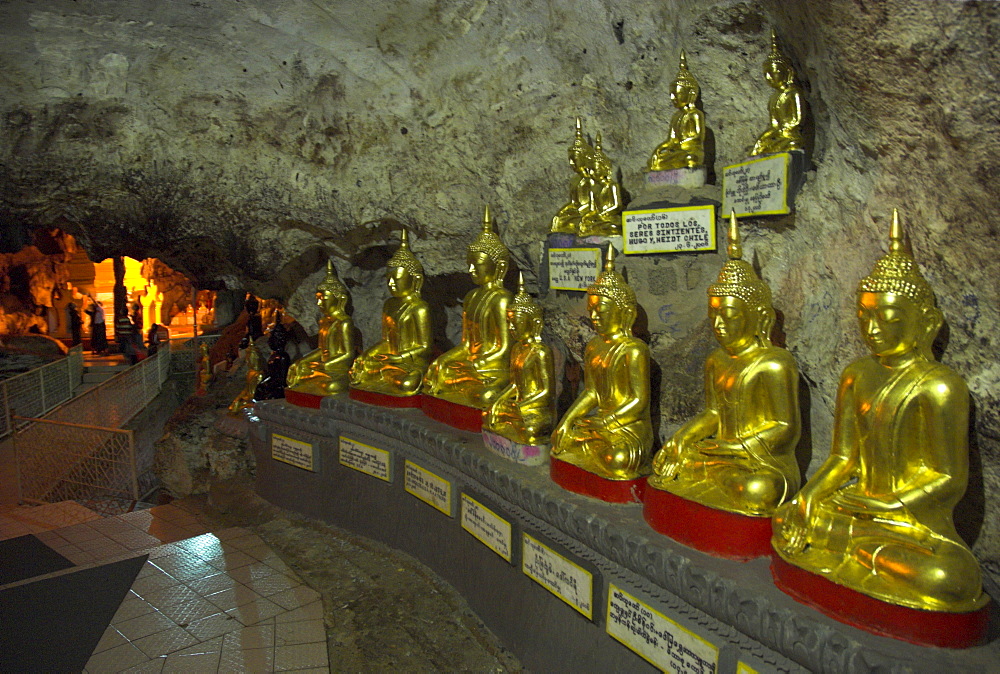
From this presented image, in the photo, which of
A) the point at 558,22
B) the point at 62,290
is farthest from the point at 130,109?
the point at 62,290

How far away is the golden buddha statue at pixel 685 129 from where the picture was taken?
3541 mm

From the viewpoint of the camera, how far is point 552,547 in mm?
2938

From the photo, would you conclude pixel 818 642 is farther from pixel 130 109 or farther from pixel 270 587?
pixel 130 109

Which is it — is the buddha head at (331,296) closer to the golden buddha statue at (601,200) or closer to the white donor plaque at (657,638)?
the golden buddha statue at (601,200)

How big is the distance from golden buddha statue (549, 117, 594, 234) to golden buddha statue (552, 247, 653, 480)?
855mm

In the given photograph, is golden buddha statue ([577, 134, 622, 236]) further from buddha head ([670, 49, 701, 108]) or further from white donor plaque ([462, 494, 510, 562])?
white donor plaque ([462, 494, 510, 562])

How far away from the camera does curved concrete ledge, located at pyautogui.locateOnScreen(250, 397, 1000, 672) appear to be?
1.96 m

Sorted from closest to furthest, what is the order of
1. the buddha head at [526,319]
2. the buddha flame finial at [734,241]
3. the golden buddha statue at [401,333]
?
the buddha flame finial at [734,241] → the buddha head at [526,319] → the golden buddha statue at [401,333]

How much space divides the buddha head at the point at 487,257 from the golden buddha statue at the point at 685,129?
1.20m

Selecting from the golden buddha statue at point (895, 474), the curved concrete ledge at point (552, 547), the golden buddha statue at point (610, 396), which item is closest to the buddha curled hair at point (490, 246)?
Result: the curved concrete ledge at point (552, 547)

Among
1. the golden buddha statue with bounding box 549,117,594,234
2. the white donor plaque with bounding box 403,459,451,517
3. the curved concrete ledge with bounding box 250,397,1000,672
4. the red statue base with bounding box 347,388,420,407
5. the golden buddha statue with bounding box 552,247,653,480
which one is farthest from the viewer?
the red statue base with bounding box 347,388,420,407

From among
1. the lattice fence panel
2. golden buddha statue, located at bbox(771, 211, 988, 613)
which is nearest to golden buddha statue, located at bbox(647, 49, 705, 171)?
golden buddha statue, located at bbox(771, 211, 988, 613)

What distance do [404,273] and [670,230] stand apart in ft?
6.77

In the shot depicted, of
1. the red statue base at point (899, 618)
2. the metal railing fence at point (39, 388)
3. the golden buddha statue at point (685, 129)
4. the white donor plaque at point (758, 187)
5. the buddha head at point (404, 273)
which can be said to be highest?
the golden buddha statue at point (685, 129)
